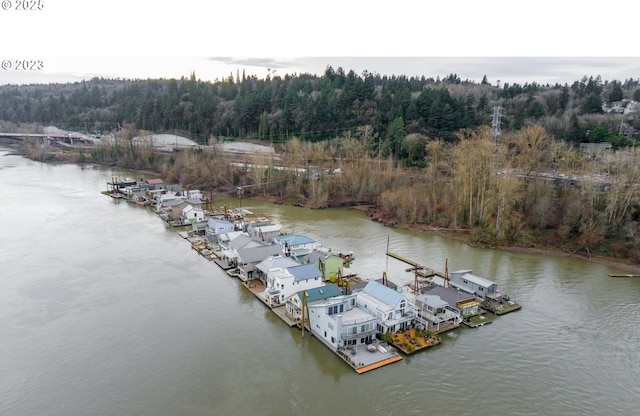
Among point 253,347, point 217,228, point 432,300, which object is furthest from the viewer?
point 217,228

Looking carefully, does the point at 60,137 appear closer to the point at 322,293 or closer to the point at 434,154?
the point at 434,154

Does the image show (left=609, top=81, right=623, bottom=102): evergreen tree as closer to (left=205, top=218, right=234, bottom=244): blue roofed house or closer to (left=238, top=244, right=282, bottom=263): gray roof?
(left=238, top=244, right=282, bottom=263): gray roof

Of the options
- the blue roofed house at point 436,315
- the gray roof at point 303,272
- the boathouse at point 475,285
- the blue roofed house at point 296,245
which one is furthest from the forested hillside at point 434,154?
the gray roof at point 303,272

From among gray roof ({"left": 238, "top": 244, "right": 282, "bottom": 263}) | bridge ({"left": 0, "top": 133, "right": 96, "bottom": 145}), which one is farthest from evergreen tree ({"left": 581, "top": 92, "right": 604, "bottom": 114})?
bridge ({"left": 0, "top": 133, "right": 96, "bottom": 145})

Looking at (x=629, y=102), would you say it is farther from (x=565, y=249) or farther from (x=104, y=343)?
(x=104, y=343)

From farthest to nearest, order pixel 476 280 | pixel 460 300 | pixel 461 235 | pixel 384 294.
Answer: pixel 461 235 < pixel 476 280 < pixel 460 300 < pixel 384 294

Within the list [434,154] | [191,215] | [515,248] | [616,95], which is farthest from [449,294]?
[616,95]
